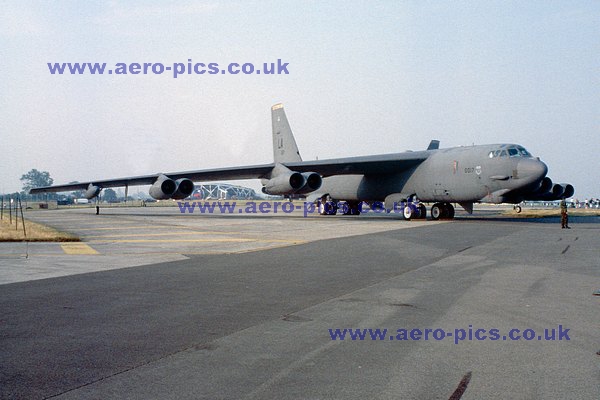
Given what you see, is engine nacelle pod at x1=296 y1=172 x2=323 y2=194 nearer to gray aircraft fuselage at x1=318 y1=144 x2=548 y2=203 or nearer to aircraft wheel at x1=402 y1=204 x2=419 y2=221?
gray aircraft fuselage at x1=318 y1=144 x2=548 y2=203

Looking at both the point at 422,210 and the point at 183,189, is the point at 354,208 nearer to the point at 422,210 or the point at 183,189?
the point at 422,210

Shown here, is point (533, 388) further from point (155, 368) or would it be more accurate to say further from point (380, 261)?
point (380, 261)

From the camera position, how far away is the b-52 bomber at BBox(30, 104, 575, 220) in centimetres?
2700

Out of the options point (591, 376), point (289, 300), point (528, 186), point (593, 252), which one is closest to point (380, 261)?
point (289, 300)

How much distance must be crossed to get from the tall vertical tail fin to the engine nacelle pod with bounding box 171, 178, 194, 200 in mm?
9269

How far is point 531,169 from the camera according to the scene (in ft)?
85.1

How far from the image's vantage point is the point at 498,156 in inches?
1064

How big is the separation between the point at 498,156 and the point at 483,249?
1311cm

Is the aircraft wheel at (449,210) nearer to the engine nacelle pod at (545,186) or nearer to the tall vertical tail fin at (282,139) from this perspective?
the engine nacelle pod at (545,186)

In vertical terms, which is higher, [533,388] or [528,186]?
[528,186]

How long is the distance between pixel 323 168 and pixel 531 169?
12.4 m

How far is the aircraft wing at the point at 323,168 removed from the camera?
31.5 metres

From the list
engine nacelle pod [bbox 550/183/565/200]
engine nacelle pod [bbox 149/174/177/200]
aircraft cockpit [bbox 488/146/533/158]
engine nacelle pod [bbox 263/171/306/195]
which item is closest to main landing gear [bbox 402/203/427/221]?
aircraft cockpit [bbox 488/146/533/158]

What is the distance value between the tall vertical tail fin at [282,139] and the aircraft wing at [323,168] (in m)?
5.39
